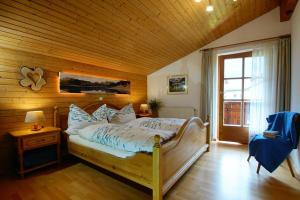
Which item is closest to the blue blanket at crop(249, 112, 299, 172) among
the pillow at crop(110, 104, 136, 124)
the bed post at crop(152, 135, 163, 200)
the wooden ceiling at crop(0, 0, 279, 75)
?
the bed post at crop(152, 135, 163, 200)

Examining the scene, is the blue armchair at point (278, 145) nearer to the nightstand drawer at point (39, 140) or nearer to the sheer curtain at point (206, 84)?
the sheer curtain at point (206, 84)

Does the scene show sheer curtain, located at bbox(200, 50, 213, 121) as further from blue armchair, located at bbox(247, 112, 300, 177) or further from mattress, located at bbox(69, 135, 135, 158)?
mattress, located at bbox(69, 135, 135, 158)

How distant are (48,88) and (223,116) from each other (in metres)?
4.16

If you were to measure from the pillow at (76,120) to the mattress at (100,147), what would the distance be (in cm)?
15

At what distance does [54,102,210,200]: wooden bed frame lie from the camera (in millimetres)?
1885

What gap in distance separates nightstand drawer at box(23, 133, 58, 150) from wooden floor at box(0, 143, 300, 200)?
469 millimetres

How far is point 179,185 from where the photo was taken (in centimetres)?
231

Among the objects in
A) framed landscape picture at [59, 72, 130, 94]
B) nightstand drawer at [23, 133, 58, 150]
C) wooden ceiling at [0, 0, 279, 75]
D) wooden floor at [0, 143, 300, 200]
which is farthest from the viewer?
framed landscape picture at [59, 72, 130, 94]

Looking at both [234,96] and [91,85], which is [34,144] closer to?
[91,85]

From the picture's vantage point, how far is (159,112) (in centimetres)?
534

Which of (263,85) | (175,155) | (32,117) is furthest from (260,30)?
(32,117)

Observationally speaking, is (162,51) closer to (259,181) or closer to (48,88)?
(48,88)

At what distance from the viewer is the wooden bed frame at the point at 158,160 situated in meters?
1.88

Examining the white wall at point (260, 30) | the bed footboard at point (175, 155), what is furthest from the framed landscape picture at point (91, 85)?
the white wall at point (260, 30)
